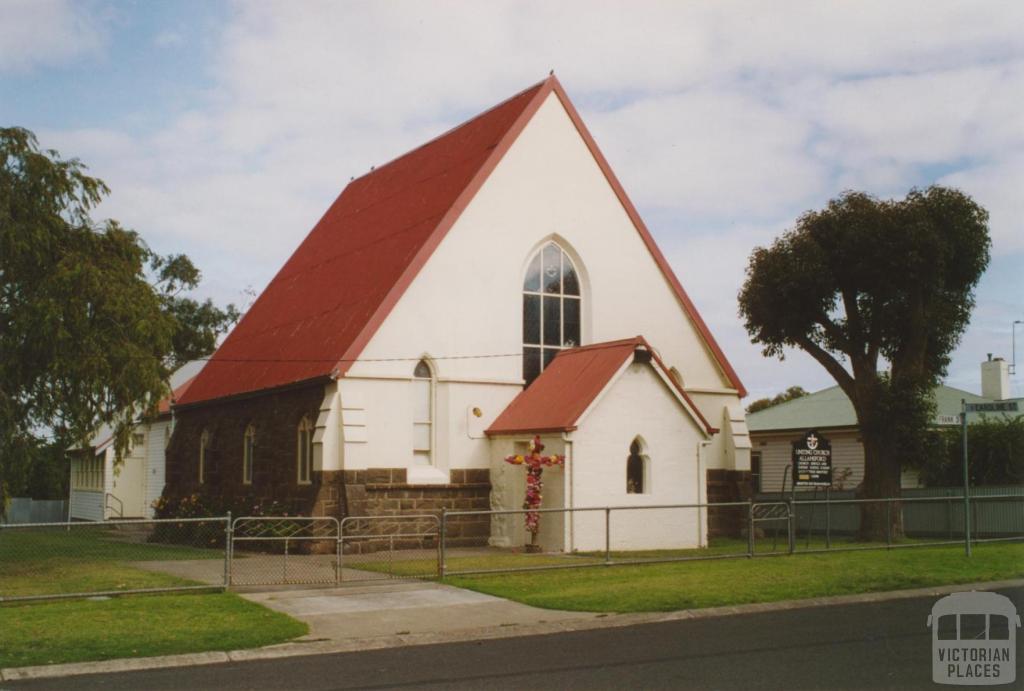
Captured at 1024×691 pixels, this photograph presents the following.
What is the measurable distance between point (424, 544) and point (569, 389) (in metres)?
5.10

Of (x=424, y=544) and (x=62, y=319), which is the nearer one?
(x=62, y=319)

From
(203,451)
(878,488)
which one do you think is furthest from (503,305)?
(203,451)

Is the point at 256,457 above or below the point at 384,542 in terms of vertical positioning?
above

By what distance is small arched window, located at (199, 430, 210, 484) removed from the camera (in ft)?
119

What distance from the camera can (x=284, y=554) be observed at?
22016 millimetres

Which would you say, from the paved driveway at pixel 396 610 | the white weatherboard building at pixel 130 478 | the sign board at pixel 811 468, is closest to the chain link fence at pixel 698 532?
the sign board at pixel 811 468

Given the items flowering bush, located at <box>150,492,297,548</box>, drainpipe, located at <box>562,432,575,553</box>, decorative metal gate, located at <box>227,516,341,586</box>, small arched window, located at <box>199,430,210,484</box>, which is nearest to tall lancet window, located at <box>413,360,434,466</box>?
decorative metal gate, located at <box>227,516,341,586</box>

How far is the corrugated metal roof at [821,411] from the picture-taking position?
3856 centimetres

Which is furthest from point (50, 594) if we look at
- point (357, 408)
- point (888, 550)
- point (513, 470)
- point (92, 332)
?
point (888, 550)

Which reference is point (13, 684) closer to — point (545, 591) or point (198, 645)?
point (198, 645)

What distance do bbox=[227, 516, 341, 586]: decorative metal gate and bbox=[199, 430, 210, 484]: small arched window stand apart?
8.16m

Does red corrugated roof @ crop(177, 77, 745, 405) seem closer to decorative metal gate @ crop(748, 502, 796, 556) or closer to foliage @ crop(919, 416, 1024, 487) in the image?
decorative metal gate @ crop(748, 502, 796, 556)

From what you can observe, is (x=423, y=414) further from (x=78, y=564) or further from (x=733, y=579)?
(x=733, y=579)
